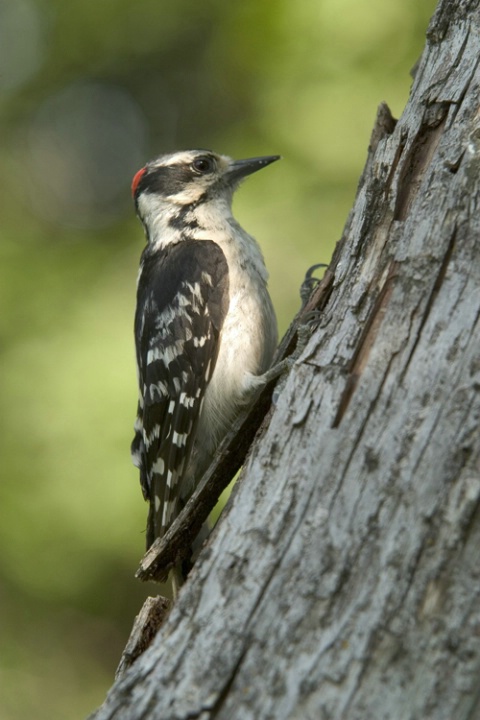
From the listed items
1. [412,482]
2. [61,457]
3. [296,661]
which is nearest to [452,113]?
[412,482]

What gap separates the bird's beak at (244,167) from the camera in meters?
4.88

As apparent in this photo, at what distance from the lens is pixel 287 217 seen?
524 cm

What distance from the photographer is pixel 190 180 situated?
4.93 meters

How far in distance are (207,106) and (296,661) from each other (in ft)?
17.8

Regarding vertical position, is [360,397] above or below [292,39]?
below

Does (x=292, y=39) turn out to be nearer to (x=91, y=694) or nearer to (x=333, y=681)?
(x=333, y=681)

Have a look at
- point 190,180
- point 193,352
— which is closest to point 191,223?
point 190,180

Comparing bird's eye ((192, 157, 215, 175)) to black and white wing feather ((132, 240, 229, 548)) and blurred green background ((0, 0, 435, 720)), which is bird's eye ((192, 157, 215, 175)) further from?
black and white wing feather ((132, 240, 229, 548))

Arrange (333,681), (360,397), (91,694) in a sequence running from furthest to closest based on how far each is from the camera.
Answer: (91,694)
(360,397)
(333,681)

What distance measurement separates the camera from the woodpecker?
407cm

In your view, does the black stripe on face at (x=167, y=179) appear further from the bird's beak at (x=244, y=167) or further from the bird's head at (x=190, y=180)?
the bird's beak at (x=244, y=167)

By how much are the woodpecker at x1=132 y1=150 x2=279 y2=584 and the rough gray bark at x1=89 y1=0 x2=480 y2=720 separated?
131 centimetres

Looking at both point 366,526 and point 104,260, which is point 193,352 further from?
point 366,526

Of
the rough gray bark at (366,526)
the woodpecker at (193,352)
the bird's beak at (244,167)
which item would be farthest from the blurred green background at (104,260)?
the rough gray bark at (366,526)
